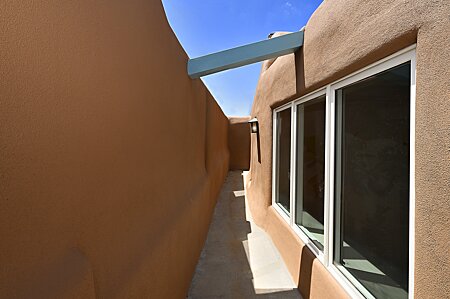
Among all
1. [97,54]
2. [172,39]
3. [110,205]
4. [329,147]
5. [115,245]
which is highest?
[172,39]

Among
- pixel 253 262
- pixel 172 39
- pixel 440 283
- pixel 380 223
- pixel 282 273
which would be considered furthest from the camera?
pixel 253 262

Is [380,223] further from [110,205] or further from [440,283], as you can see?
[110,205]

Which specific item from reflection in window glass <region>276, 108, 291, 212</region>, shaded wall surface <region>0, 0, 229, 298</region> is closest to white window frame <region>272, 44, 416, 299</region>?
reflection in window glass <region>276, 108, 291, 212</region>

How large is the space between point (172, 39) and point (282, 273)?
3.61 metres

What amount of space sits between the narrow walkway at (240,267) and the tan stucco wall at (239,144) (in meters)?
9.36

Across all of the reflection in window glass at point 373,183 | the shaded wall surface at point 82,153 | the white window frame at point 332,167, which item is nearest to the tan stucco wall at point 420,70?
the white window frame at point 332,167

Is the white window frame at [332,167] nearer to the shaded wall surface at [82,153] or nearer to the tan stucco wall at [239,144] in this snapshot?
the shaded wall surface at [82,153]

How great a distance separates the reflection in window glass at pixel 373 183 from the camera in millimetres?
2039

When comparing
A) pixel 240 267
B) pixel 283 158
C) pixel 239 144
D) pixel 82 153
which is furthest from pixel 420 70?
pixel 239 144

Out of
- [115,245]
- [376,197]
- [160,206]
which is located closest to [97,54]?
[115,245]

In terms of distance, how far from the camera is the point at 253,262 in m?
4.03

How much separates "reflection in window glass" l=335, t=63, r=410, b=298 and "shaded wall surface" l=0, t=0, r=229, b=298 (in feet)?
6.11

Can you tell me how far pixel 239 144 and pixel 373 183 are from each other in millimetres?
12716

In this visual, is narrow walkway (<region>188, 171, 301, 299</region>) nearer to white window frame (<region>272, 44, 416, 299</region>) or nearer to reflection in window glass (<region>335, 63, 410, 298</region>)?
white window frame (<region>272, 44, 416, 299</region>)
